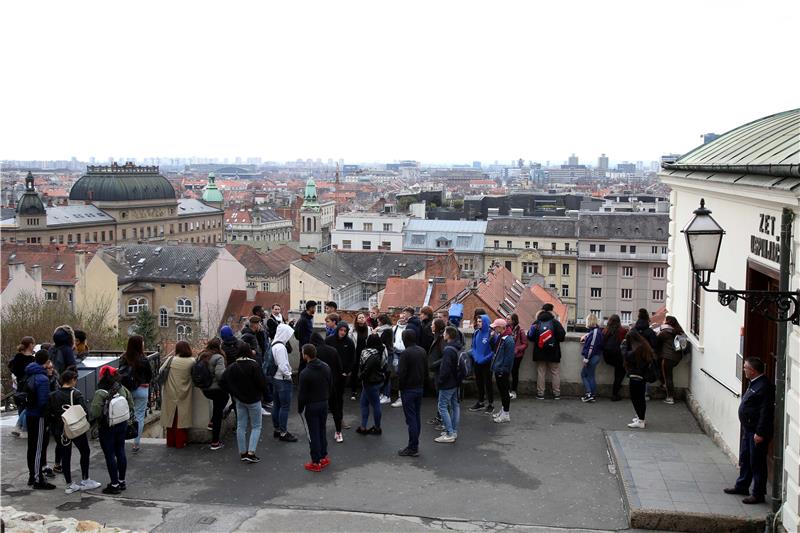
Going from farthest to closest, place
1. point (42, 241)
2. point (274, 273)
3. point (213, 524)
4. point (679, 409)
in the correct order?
point (42, 241)
point (274, 273)
point (679, 409)
point (213, 524)

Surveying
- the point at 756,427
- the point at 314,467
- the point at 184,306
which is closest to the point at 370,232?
the point at 184,306

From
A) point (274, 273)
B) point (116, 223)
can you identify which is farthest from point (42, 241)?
point (274, 273)

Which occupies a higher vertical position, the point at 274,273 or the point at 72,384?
the point at 72,384

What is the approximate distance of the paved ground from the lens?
974cm

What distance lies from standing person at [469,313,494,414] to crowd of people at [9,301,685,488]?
22 millimetres

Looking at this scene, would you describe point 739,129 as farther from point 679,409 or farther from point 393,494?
point 393,494

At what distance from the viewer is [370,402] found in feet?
42.0

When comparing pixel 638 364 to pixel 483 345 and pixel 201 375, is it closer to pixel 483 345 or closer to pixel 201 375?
pixel 483 345

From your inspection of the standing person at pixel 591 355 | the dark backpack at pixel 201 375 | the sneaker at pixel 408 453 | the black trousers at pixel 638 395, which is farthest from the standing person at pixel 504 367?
the dark backpack at pixel 201 375

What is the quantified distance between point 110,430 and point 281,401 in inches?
103

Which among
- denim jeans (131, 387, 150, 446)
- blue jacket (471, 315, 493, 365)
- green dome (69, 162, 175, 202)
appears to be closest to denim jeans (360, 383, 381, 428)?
blue jacket (471, 315, 493, 365)

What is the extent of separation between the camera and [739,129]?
14203mm

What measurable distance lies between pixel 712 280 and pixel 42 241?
12321 centimetres

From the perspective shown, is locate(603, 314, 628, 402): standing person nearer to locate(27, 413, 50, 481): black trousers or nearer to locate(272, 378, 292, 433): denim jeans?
locate(272, 378, 292, 433): denim jeans
